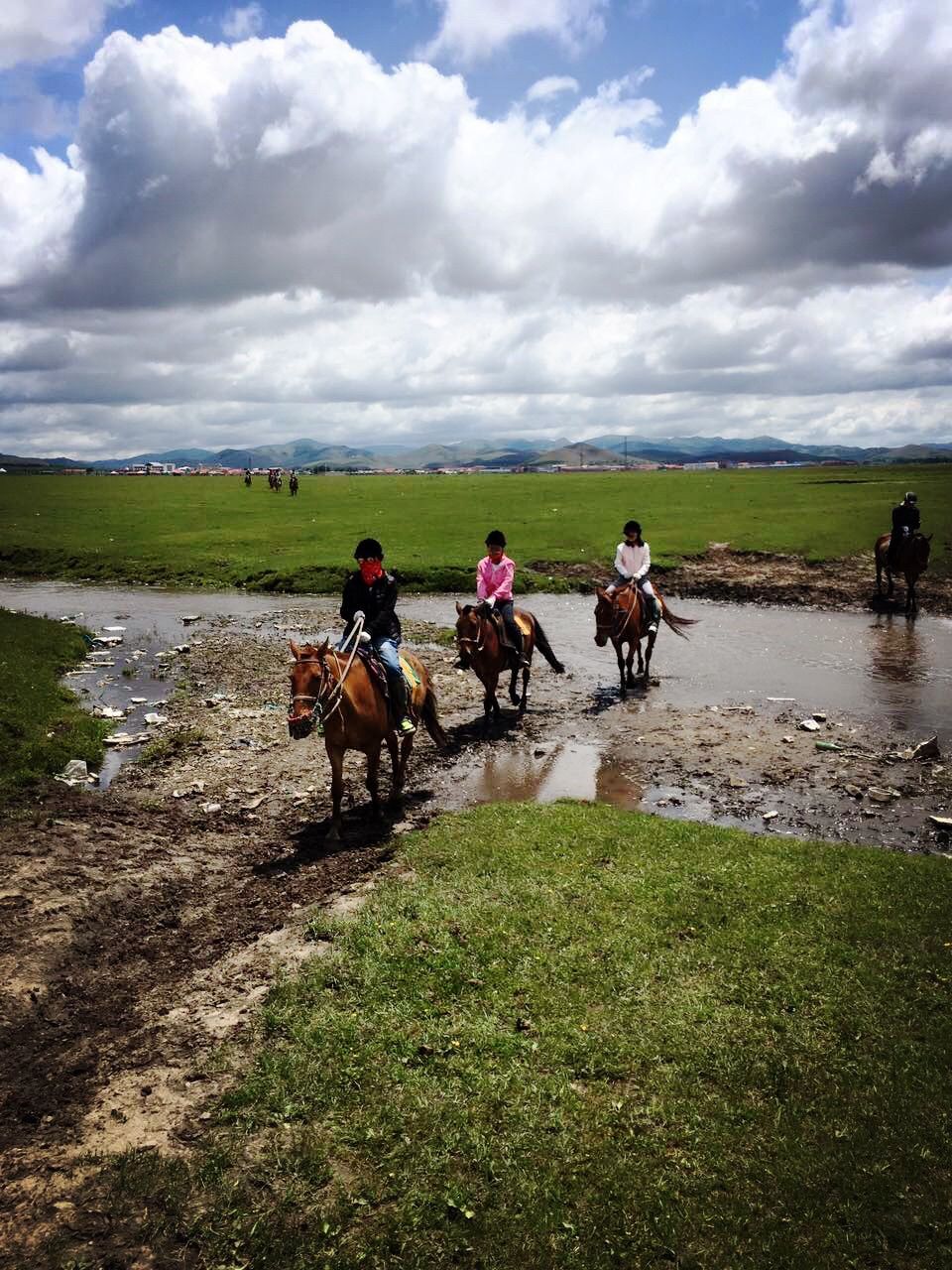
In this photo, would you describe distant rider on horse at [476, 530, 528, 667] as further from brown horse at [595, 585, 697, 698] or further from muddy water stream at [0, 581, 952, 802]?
brown horse at [595, 585, 697, 698]

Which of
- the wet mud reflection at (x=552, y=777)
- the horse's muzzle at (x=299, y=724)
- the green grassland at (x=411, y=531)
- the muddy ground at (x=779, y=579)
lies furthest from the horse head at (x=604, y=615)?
the green grassland at (x=411, y=531)

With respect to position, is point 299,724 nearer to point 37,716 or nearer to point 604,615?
point 37,716

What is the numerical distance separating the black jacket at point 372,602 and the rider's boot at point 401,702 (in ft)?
2.50

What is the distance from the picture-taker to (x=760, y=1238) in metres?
4.78

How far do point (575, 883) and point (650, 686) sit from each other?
11.4 m

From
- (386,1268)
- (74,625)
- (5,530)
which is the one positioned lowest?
(386,1268)

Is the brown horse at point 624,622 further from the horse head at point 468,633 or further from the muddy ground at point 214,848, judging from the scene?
the horse head at point 468,633

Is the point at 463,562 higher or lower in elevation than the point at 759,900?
higher

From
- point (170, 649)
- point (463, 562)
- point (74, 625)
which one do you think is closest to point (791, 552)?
point (463, 562)

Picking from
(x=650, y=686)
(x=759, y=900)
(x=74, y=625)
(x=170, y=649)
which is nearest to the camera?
(x=759, y=900)

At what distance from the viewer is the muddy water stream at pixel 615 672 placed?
14.4 meters

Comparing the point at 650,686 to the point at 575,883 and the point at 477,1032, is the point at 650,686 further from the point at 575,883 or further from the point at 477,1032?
the point at 477,1032

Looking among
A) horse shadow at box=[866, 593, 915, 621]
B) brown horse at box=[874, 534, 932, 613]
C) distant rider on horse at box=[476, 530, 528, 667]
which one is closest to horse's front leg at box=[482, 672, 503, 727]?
distant rider on horse at box=[476, 530, 528, 667]

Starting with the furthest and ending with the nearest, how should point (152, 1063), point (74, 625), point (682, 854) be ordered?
point (74, 625) < point (682, 854) < point (152, 1063)
